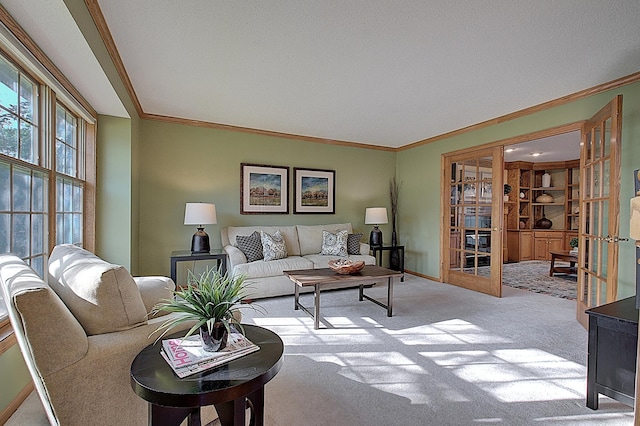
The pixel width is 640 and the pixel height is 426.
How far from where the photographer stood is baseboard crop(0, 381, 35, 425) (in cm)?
163

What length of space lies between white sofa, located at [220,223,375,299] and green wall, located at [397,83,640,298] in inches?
46.1

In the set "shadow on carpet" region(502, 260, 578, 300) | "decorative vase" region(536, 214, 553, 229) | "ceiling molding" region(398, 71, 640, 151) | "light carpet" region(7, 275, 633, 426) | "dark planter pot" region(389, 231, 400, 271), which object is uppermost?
"ceiling molding" region(398, 71, 640, 151)

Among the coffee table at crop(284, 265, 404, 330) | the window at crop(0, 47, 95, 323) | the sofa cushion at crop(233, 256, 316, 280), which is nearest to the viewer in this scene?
the window at crop(0, 47, 95, 323)

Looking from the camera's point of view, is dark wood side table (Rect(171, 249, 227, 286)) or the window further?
dark wood side table (Rect(171, 249, 227, 286))

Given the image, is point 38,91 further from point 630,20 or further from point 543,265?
point 543,265

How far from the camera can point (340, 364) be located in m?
2.33

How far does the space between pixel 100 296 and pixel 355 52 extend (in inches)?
93.4

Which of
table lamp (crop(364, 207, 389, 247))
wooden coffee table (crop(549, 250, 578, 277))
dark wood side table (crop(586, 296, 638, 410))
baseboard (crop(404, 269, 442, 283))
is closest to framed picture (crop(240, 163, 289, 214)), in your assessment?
table lamp (crop(364, 207, 389, 247))

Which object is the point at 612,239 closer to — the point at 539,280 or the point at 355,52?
the point at 355,52

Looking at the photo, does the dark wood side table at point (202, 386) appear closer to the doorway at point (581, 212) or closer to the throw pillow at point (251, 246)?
the throw pillow at point (251, 246)

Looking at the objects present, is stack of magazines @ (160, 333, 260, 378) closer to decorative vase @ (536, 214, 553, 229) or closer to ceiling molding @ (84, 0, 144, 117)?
ceiling molding @ (84, 0, 144, 117)

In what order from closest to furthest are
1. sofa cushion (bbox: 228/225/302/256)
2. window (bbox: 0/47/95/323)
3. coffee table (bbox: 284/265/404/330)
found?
window (bbox: 0/47/95/323)
coffee table (bbox: 284/265/404/330)
sofa cushion (bbox: 228/225/302/256)

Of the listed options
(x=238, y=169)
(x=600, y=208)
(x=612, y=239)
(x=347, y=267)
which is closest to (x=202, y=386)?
(x=347, y=267)

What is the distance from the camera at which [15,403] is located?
5.71 feet
